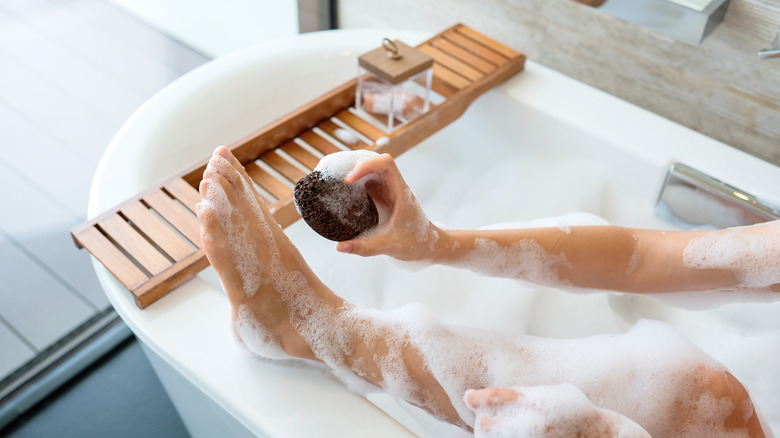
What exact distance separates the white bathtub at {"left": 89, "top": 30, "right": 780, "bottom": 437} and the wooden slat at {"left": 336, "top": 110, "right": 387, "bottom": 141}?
0.15 metres

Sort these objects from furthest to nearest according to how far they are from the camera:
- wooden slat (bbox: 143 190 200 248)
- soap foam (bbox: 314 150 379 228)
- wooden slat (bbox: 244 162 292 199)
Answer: wooden slat (bbox: 244 162 292 199) < wooden slat (bbox: 143 190 200 248) < soap foam (bbox: 314 150 379 228)

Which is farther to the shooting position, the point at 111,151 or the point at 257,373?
the point at 111,151

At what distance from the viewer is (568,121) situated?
1586mm

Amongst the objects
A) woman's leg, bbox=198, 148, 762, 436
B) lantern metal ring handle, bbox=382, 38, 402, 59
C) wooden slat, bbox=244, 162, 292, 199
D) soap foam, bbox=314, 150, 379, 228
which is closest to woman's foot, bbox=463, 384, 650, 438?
woman's leg, bbox=198, 148, 762, 436

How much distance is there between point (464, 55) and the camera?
5.64ft

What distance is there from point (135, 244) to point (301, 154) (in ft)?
1.37

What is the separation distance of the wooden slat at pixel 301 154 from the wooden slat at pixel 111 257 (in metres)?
0.43

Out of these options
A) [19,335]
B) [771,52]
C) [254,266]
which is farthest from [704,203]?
[19,335]

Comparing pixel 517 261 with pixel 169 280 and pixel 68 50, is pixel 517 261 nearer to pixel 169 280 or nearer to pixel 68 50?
pixel 169 280

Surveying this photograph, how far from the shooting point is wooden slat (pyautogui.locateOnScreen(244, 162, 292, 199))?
1367mm

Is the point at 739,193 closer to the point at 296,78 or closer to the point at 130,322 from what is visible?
the point at 296,78

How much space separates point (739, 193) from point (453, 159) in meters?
0.67

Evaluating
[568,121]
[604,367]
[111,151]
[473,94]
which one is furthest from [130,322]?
[568,121]

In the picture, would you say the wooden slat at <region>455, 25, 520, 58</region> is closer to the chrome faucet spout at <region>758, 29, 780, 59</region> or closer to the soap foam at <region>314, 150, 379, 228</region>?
the chrome faucet spout at <region>758, 29, 780, 59</region>
